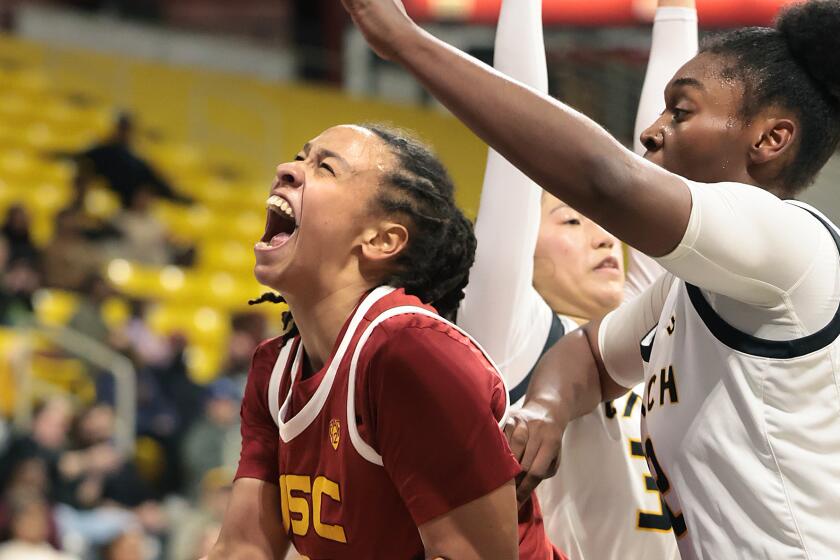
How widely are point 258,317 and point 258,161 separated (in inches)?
158

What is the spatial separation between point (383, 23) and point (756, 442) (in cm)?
83

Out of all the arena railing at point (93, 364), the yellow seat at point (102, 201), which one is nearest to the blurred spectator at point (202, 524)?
the arena railing at point (93, 364)

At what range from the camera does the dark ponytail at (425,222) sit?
2.36 m

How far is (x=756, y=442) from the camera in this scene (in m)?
1.92

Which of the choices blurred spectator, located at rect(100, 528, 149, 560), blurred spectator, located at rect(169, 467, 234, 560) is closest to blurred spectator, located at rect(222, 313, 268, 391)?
blurred spectator, located at rect(169, 467, 234, 560)

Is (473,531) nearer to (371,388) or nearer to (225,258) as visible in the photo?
(371,388)

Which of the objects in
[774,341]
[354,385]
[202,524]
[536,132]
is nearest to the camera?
[536,132]

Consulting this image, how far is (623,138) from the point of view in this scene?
33.4ft

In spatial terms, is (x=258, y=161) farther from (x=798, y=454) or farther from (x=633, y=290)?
(x=798, y=454)

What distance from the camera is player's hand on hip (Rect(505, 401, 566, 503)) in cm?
223

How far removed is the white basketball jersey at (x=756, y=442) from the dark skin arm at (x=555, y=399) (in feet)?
0.92

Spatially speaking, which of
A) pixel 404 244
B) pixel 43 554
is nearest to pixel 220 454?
pixel 43 554

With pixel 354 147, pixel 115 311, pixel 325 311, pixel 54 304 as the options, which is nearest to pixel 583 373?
pixel 325 311

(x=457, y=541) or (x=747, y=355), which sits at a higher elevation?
(x=747, y=355)
